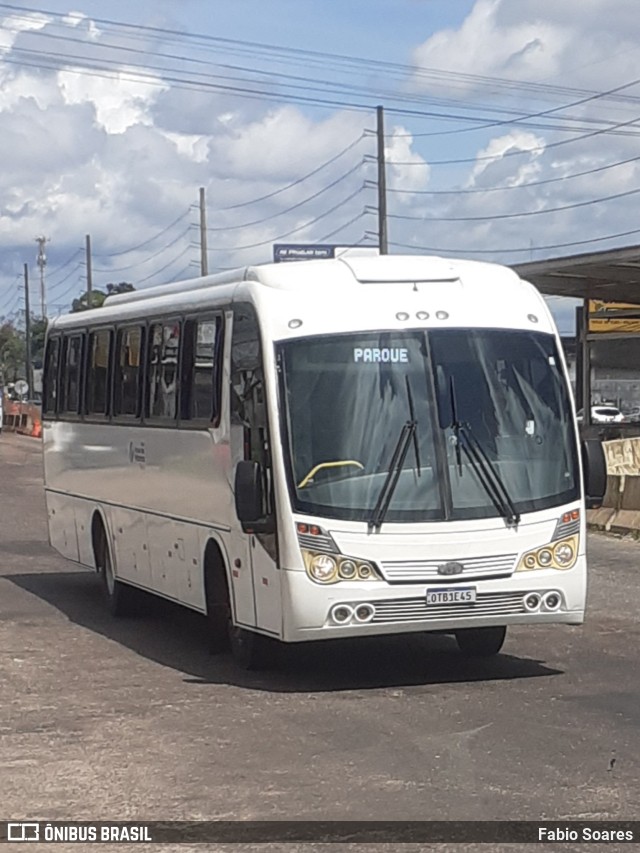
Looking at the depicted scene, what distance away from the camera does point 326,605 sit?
1020cm

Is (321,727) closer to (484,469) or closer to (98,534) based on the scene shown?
(484,469)

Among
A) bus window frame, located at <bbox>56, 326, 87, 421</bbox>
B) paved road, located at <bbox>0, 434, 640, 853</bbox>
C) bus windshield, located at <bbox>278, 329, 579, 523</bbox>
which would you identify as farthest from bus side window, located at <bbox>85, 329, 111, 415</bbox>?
bus windshield, located at <bbox>278, 329, 579, 523</bbox>

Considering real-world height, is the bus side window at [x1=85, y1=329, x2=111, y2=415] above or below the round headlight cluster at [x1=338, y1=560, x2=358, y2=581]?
above

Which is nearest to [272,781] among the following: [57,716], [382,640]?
[57,716]

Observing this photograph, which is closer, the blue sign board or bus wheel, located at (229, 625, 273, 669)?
bus wheel, located at (229, 625, 273, 669)

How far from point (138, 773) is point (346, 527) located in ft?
8.47

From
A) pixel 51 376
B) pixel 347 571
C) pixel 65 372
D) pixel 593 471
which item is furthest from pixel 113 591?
pixel 593 471

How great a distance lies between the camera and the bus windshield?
10.4 m

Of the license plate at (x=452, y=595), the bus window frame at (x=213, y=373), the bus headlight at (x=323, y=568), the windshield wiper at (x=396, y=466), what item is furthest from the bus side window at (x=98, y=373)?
the license plate at (x=452, y=595)

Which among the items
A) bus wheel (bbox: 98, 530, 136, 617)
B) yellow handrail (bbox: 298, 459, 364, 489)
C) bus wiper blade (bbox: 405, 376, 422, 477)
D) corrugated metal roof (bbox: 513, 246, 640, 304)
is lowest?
bus wheel (bbox: 98, 530, 136, 617)

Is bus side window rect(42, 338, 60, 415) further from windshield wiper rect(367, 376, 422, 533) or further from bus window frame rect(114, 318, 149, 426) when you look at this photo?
windshield wiper rect(367, 376, 422, 533)

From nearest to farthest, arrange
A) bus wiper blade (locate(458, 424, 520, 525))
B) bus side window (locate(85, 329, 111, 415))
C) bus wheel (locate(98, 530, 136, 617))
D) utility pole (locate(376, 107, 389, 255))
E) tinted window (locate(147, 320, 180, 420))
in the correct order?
1. bus wiper blade (locate(458, 424, 520, 525))
2. tinted window (locate(147, 320, 180, 420))
3. bus wheel (locate(98, 530, 136, 617))
4. bus side window (locate(85, 329, 111, 415))
5. utility pole (locate(376, 107, 389, 255))

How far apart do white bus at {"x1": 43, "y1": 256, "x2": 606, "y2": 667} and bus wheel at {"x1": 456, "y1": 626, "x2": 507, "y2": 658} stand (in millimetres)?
16

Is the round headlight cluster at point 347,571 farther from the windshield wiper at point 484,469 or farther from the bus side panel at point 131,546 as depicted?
the bus side panel at point 131,546
